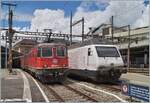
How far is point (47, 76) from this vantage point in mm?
22812

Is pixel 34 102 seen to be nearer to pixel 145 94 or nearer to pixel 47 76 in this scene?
pixel 145 94

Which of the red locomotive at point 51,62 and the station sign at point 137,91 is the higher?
the red locomotive at point 51,62

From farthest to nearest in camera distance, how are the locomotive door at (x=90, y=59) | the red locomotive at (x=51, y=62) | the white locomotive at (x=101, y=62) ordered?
the red locomotive at (x=51, y=62)
the locomotive door at (x=90, y=59)
the white locomotive at (x=101, y=62)

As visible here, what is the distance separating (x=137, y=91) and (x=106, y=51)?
35.8 ft

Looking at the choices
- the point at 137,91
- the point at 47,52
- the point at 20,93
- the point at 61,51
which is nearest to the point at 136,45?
the point at 61,51

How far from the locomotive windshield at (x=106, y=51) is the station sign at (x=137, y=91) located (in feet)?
30.9

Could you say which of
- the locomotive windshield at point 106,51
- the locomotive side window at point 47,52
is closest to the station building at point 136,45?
the locomotive side window at point 47,52

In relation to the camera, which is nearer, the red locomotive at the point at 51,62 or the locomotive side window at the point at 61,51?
the red locomotive at the point at 51,62

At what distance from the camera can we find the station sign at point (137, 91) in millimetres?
10925

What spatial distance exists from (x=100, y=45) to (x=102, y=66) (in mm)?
1523

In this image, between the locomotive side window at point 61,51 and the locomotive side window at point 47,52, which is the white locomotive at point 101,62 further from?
the locomotive side window at point 47,52

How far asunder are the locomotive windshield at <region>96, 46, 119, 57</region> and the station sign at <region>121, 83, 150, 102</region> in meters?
9.41

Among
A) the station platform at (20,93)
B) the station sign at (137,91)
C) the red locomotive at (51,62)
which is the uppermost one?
the red locomotive at (51,62)

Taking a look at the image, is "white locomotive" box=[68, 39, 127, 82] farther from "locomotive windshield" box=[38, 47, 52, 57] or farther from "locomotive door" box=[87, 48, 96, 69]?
"locomotive windshield" box=[38, 47, 52, 57]
